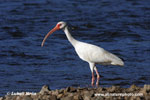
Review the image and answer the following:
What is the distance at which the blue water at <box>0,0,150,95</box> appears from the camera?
1251cm

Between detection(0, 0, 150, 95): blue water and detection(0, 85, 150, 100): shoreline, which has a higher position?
detection(0, 85, 150, 100): shoreline

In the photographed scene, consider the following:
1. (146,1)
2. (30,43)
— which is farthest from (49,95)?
(146,1)

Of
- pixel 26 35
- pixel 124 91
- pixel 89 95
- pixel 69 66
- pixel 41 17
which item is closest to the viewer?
pixel 89 95

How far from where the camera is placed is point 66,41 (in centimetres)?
1702

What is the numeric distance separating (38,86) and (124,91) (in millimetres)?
3379

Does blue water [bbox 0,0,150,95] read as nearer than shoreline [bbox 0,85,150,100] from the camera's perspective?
No

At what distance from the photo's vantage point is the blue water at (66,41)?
41.0ft

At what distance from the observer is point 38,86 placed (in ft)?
38.4

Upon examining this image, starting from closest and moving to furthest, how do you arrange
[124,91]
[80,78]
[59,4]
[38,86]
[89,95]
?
1. [89,95]
2. [124,91]
3. [38,86]
4. [80,78]
5. [59,4]

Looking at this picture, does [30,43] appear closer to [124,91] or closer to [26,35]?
[26,35]

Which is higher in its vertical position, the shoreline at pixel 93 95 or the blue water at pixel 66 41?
the shoreline at pixel 93 95

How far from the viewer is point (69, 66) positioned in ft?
45.1

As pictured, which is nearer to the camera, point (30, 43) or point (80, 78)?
point (80, 78)

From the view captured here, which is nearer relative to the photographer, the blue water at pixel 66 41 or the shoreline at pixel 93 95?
the shoreline at pixel 93 95
